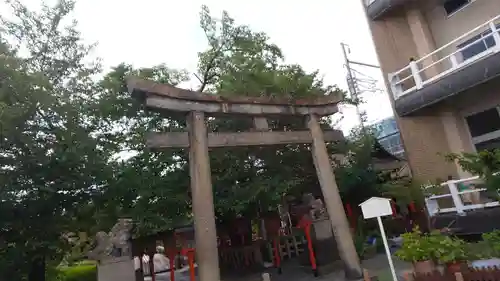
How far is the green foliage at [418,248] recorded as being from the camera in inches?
226

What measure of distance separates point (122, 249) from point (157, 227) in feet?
9.15

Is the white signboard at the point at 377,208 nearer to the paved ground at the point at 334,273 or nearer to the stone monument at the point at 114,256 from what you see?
the paved ground at the point at 334,273

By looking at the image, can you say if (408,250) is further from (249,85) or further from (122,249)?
(249,85)

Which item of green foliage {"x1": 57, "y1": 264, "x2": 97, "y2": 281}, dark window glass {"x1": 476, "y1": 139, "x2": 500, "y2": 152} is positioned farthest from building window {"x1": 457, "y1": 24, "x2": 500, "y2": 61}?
green foliage {"x1": 57, "y1": 264, "x2": 97, "y2": 281}

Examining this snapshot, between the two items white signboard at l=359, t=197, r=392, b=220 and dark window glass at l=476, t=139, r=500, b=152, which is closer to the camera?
white signboard at l=359, t=197, r=392, b=220

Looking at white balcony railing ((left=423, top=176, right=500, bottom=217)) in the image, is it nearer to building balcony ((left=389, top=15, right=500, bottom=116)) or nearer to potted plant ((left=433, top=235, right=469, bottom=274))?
building balcony ((left=389, top=15, right=500, bottom=116))

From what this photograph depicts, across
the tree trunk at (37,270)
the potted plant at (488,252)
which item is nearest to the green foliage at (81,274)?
the tree trunk at (37,270)

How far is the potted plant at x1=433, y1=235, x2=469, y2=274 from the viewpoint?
5.48 metres

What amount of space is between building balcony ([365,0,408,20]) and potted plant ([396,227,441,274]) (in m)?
8.52

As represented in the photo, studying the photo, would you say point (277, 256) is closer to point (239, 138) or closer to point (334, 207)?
point (334, 207)

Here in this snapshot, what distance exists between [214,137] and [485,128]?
9014 mm

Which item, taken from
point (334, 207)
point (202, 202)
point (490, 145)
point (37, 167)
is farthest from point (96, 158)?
point (490, 145)

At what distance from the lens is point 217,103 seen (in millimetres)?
7598

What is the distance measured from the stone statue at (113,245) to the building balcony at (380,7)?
10.8 m
